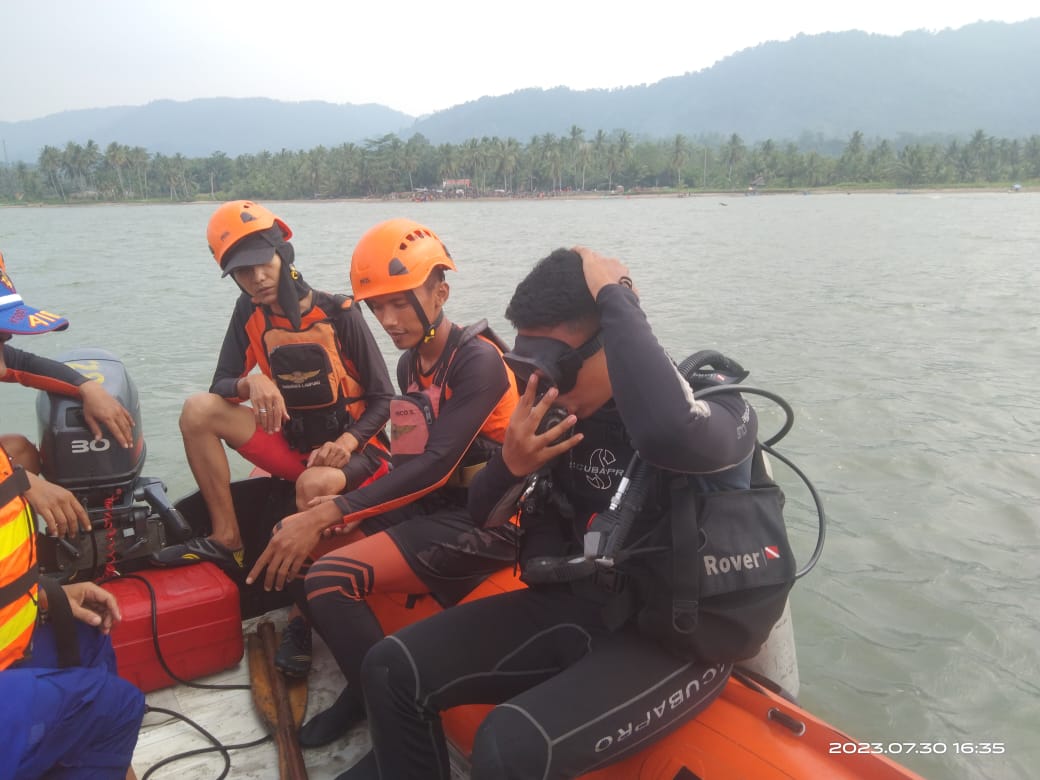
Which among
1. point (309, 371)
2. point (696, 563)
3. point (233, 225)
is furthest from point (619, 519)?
point (233, 225)

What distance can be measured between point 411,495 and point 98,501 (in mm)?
1590

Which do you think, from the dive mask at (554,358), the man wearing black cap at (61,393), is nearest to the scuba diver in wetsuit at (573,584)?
the dive mask at (554,358)

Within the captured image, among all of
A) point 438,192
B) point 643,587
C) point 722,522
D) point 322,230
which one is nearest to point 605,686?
point 643,587

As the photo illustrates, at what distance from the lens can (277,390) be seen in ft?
11.5

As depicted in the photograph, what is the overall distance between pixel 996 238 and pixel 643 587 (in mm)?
35853

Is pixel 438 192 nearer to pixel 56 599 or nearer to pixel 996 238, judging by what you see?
pixel 996 238

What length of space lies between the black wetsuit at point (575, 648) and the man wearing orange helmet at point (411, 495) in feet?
1.43

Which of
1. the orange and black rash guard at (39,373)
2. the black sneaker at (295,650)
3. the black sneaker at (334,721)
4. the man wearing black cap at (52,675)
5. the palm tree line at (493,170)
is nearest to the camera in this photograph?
the man wearing black cap at (52,675)

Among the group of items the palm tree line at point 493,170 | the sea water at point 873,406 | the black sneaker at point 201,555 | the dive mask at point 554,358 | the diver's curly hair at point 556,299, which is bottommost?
the sea water at point 873,406

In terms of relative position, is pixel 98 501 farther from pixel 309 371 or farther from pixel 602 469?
pixel 602 469

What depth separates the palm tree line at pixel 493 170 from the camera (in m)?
98.2

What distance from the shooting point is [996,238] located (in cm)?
3134

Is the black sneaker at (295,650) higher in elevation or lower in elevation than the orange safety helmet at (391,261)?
lower

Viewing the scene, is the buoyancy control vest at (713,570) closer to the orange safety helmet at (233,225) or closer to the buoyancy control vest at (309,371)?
the buoyancy control vest at (309,371)
